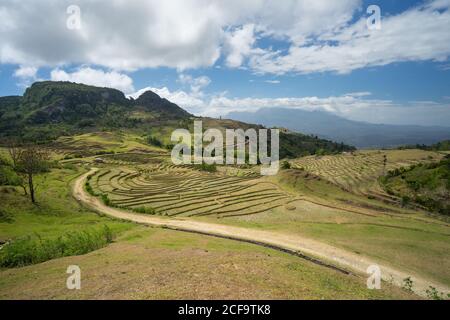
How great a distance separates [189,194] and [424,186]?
65396mm

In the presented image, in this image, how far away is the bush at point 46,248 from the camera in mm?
23188

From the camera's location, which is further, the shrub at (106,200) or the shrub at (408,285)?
the shrub at (106,200)

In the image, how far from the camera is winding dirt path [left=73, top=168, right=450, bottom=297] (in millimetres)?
28172

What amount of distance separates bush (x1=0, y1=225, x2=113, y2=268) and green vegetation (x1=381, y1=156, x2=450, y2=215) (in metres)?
69.8

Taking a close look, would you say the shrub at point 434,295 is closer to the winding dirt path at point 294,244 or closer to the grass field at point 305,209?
the winding dirt path at point 294,244

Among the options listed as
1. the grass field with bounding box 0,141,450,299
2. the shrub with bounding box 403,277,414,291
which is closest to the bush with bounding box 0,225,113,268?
the grass field with bounding box 0,141,450,299

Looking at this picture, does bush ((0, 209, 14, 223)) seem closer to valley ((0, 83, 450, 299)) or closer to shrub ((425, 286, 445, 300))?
valley ((0, 83, 450, 299))

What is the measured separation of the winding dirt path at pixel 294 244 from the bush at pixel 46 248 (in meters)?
16.1

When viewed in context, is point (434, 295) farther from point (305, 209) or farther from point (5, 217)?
point (5, 217)

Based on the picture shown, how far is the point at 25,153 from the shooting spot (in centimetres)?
5234

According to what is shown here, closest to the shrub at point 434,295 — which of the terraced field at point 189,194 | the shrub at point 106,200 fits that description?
the terraced field at point 189,194

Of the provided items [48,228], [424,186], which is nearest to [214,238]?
[48,228]

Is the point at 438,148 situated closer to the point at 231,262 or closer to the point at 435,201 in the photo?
the point at 435,201
